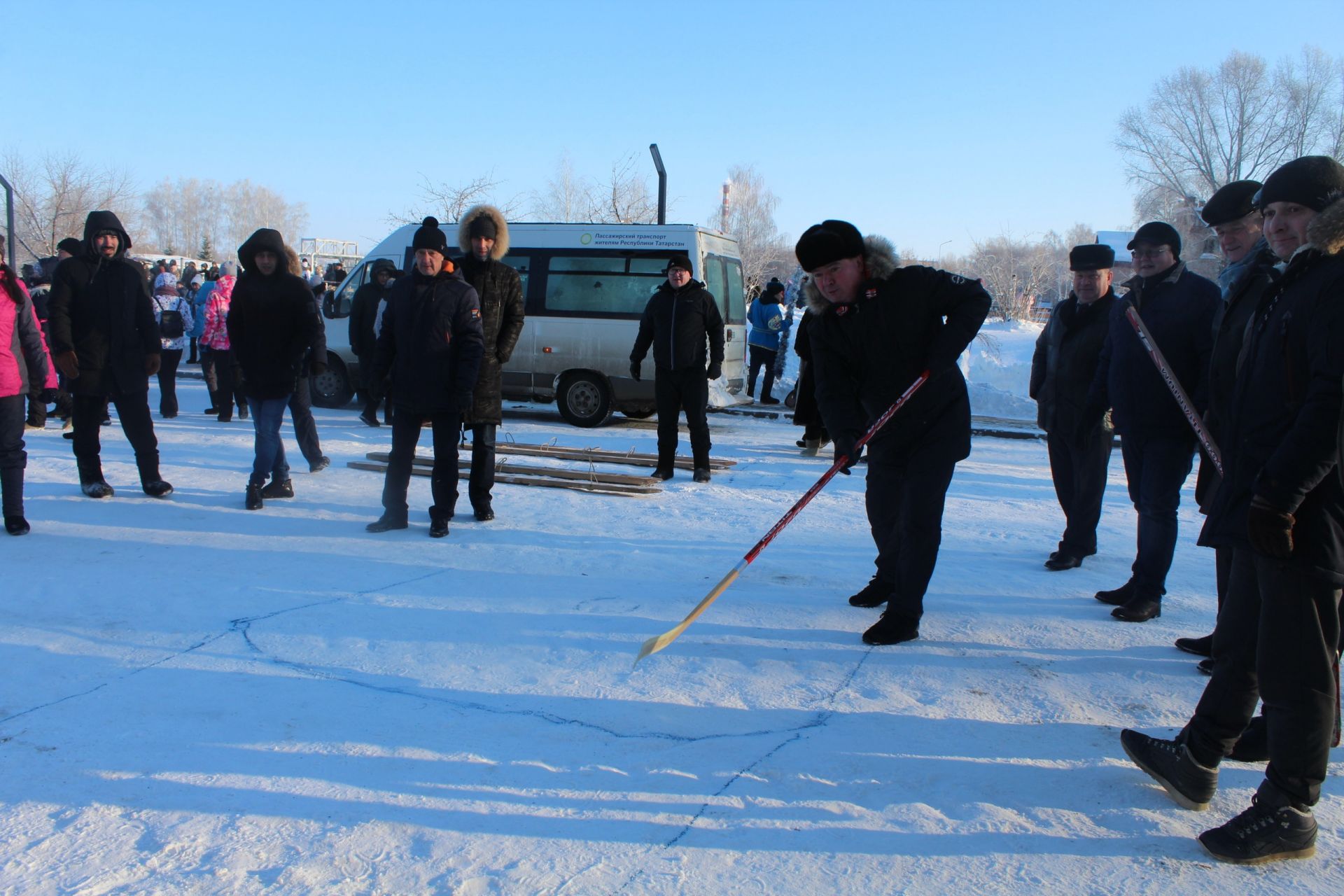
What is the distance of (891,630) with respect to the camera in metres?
4.18

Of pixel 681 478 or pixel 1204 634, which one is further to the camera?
pixel 681 478

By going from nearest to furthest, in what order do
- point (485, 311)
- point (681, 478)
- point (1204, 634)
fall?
point (1204, 634) < point (485, 311) < point (681, 478)

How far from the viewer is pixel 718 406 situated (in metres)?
11.9

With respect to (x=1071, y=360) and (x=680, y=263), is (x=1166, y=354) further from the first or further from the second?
(x=680, y=263)

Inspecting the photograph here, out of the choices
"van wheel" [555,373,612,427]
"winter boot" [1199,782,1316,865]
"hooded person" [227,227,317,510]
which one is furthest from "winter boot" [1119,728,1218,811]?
"van wheel" [555,373,612,427]

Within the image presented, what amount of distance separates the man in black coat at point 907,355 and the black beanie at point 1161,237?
111cm

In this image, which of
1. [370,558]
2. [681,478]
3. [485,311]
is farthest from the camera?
[681,478]

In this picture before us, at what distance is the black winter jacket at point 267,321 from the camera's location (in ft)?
21.2

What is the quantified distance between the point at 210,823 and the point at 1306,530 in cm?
299

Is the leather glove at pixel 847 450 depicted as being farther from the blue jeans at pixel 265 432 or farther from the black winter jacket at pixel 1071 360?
the blue jeans at pixel 265 432

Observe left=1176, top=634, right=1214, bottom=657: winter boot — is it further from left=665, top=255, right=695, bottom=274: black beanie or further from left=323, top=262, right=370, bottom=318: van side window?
left=323, top=262, right=370, bottom=318: van side window

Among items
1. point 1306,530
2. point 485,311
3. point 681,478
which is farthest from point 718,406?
point 1306,530

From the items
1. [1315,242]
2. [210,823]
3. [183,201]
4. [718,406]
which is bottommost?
[210,823]

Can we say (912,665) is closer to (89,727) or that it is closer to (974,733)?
(974,733)
